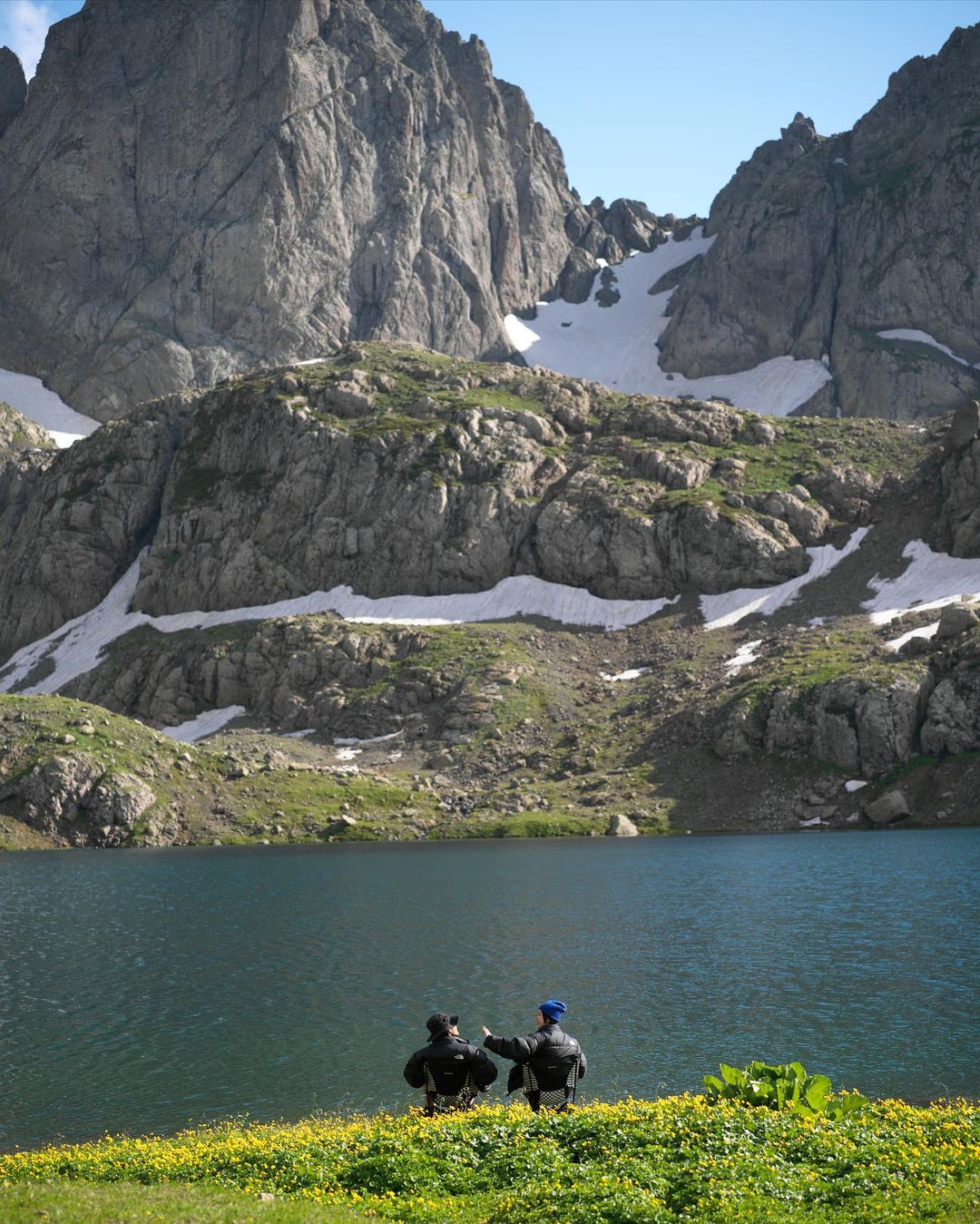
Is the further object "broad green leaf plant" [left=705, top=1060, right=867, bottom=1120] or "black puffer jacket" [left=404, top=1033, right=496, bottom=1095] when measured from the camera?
"black puffer jacket" [left=404, top=1033, right=496, bottom=1095]

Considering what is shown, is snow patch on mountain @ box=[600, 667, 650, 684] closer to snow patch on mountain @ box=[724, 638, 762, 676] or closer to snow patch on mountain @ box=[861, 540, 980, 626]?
snow patch on mountain @ box=[724, 638, 762, 676]

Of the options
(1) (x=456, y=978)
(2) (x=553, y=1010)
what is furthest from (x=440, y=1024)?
(1) (x=456, y=978)

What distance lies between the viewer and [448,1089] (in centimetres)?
2419

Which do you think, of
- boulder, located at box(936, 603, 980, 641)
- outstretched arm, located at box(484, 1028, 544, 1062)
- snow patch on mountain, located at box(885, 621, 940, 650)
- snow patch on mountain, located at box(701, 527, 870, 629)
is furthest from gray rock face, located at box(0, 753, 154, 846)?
outstretched arm, located at box(484, 1028, 544, 1062)

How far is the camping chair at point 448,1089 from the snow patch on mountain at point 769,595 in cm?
16602

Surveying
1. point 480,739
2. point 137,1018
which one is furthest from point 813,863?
point 480,739

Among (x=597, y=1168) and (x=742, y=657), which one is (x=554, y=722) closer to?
(x=742, y=657)

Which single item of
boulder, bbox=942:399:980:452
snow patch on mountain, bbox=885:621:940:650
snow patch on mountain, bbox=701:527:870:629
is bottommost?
snow patch on mountain, bbox=885:621:940:650

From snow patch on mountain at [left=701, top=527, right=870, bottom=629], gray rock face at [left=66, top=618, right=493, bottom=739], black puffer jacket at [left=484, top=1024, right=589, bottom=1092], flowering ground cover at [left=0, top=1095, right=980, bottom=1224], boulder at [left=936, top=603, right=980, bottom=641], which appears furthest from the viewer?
snow patch on mountain at [left=701, top=527, right=870, bottom=629]

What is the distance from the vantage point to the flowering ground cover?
1798 centimetres

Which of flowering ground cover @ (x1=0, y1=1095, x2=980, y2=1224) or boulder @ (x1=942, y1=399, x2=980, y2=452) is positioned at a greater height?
boulder @ (x1=942, y1=399, x2=980, y2=452)

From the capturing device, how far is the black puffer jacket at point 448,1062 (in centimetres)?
2373

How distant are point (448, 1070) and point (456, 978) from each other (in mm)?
28585

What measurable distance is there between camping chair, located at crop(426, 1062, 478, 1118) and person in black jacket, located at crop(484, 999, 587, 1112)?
1.07 m
